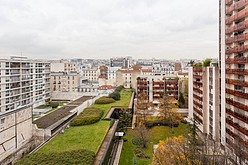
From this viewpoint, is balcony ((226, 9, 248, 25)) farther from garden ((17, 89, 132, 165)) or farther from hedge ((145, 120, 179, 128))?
garden ((17, 89, 132, 165))

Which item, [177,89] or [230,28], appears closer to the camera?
[230,28]


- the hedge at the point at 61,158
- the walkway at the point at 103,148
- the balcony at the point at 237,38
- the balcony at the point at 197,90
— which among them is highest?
the balcony at the point at 237,38

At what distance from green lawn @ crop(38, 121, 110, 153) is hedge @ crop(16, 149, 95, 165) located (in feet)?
6.64

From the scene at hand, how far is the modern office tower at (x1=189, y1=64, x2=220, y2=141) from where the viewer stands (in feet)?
97.4

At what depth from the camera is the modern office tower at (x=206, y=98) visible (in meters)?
29.7

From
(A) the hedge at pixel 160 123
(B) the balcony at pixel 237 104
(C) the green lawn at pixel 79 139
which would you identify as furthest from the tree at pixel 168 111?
(C) the green lawn at pixel 79 139

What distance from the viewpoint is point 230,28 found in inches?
1033

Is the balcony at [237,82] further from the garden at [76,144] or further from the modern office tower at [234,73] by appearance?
the garden at [76,144]

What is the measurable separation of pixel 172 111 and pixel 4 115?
23.7 metres

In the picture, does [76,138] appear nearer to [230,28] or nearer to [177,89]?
[230,28]

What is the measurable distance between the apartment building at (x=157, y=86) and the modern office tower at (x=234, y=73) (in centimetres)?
2358

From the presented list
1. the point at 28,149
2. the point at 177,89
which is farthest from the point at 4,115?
Answer: the point at 177,89

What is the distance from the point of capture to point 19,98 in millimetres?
51875

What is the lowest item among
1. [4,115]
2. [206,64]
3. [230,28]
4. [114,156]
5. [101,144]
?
[114,156]
